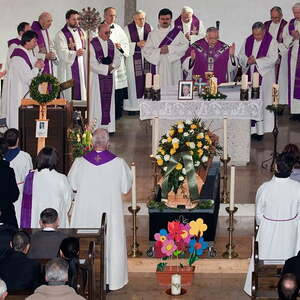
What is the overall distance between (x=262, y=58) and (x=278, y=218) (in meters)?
6.15

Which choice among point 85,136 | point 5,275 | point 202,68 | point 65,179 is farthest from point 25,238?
point 202,68

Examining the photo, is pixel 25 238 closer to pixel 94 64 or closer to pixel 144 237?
pixel 144 237

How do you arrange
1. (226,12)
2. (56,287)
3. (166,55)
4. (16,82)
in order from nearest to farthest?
(56,287), (16,82), (166,55), (226,12)

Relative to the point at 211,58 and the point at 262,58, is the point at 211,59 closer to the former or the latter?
the point at 211,58

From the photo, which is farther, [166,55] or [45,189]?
[166,55]

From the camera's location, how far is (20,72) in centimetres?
1410

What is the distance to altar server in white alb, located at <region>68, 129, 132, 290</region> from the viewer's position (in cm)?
1015

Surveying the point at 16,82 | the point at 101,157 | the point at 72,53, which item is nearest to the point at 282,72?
the point at 72,53

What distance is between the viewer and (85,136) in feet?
39.3

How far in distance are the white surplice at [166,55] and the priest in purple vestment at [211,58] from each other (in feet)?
2.05

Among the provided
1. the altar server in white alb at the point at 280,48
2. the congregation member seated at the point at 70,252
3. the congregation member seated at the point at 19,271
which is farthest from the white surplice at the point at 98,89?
the congregation member seated at the point at 19,271

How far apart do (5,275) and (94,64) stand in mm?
7808

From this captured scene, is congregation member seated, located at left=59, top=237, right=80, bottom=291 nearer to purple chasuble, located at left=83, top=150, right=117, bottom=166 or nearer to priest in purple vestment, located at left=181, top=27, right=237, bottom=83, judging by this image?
purple chasuble, located at left=83, top=150, right=117, bottom=166

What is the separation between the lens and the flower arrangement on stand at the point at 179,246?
32.4 feet
